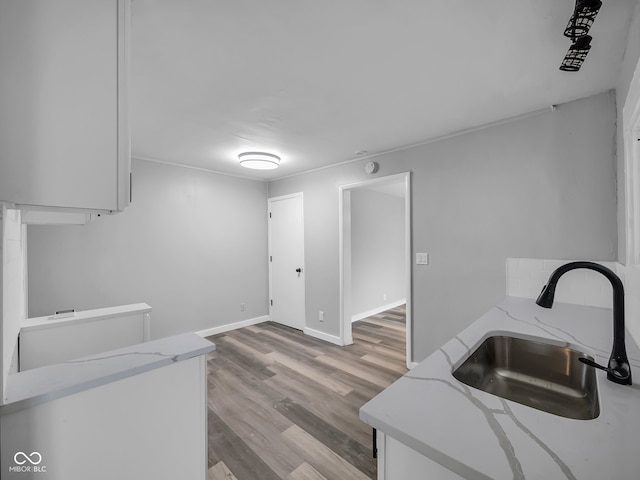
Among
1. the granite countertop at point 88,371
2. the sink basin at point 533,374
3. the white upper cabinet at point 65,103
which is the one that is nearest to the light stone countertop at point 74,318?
the granite countertop at point 88,371

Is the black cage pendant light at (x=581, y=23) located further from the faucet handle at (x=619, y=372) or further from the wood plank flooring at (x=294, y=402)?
the wood plank flooring at (x=294, y=402)

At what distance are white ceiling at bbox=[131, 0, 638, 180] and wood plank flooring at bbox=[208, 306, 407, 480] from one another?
238cm

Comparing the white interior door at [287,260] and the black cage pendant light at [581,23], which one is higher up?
the black cage pendant light at [581,23]

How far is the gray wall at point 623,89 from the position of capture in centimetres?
128

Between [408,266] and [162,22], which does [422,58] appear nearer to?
[162,22]

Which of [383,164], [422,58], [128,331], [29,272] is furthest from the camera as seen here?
[383,164]

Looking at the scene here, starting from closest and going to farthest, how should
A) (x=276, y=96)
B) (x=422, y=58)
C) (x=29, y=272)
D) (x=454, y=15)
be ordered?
(x=454, y=15), (x=422, y=58), (x=276, y=96), (x=29, y=272)

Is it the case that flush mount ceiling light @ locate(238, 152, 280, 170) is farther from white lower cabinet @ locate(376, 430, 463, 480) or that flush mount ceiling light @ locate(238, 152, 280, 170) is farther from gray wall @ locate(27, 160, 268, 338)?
white lower cabinet @ locate(376, 430, 463, 480)

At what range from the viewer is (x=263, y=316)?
187 inches

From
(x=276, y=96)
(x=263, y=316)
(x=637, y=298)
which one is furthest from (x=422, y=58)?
(x=263, y=316)

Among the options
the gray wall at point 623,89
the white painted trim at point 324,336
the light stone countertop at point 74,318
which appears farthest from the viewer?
the white painted trim at point 324,336

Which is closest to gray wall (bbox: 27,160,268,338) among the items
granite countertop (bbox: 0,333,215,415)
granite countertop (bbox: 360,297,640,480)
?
granite countertop (bbox: 0,333,215,415)

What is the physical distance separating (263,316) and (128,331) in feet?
8.31

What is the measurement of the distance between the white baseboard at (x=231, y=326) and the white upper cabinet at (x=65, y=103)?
138 inches
